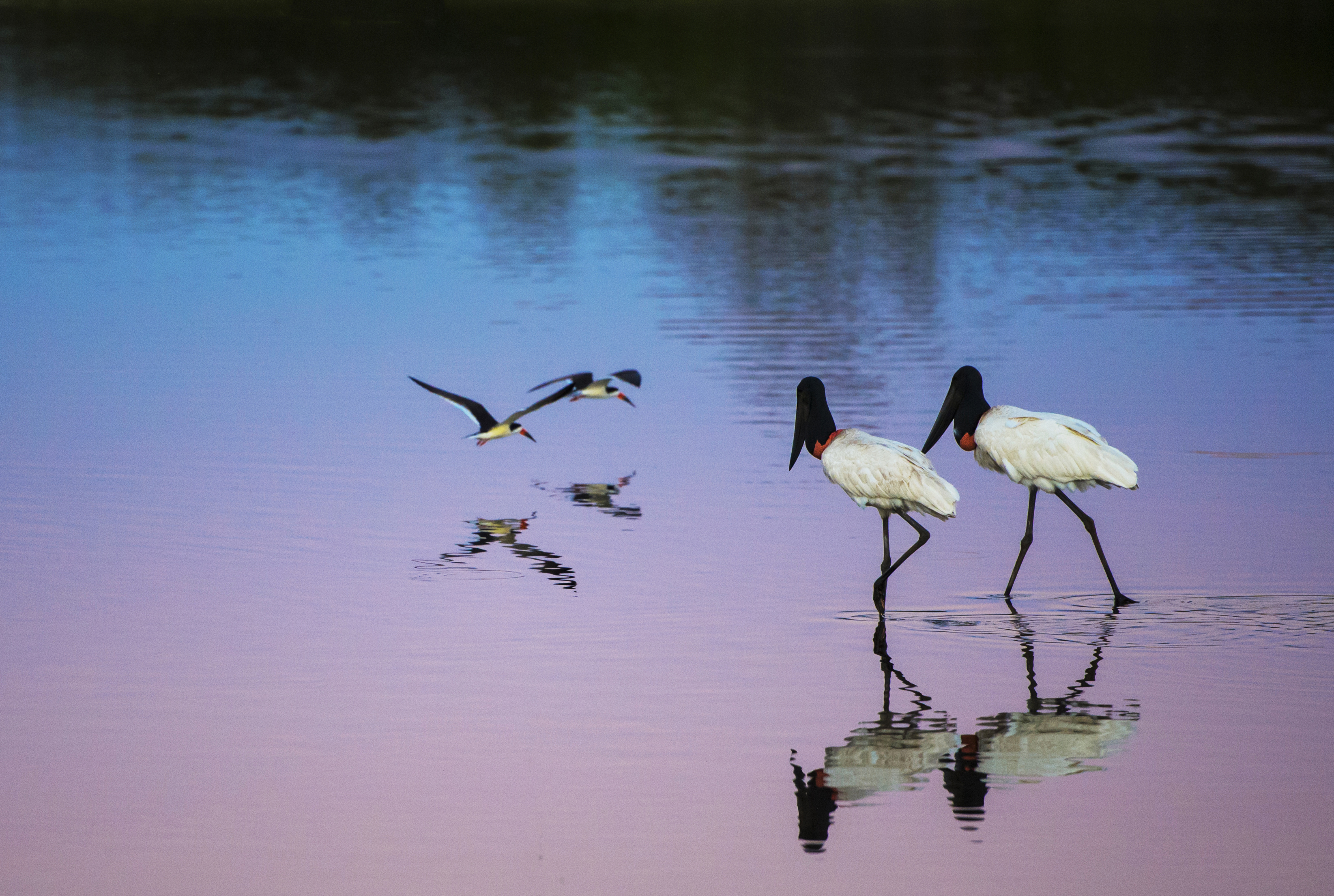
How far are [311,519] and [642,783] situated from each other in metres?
5.07

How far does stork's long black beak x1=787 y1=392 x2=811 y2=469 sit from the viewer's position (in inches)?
442

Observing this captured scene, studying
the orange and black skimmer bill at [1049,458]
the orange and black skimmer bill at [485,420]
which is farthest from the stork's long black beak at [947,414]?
the orange and black skimmer bill at [485,420]

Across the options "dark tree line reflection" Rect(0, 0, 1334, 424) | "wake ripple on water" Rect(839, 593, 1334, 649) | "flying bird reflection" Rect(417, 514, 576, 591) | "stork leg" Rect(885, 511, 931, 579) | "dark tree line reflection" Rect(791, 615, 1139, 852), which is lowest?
"dark tree line reflection" Rect(791, 615, 1139, 852)

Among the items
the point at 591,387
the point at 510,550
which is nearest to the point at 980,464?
the point at 510,550

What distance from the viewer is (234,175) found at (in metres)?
36.6

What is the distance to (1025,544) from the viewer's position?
1062cm

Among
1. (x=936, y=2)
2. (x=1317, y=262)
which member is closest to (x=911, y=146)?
(x=1317, y=262)

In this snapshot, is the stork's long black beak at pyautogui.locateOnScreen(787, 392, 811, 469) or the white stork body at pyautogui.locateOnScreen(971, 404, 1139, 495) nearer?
the white stork body at pyautogui.locateOnScreen(971, 404, 1139, 495)

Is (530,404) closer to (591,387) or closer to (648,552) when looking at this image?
(591,387)

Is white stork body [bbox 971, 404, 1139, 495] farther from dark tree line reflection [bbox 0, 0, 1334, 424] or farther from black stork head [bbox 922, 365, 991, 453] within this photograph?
dark tree line reflection [bbox 0, 0, 1334, 424]

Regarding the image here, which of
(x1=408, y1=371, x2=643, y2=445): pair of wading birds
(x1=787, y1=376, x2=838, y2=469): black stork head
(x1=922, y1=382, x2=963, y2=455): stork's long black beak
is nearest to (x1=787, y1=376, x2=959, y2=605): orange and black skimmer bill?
(x1=787, y1=376, x2=838, y2=469): black stork head

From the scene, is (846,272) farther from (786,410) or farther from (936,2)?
(936,2)

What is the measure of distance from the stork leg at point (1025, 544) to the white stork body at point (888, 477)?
0.45 m

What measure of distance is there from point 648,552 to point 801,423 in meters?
1.08
